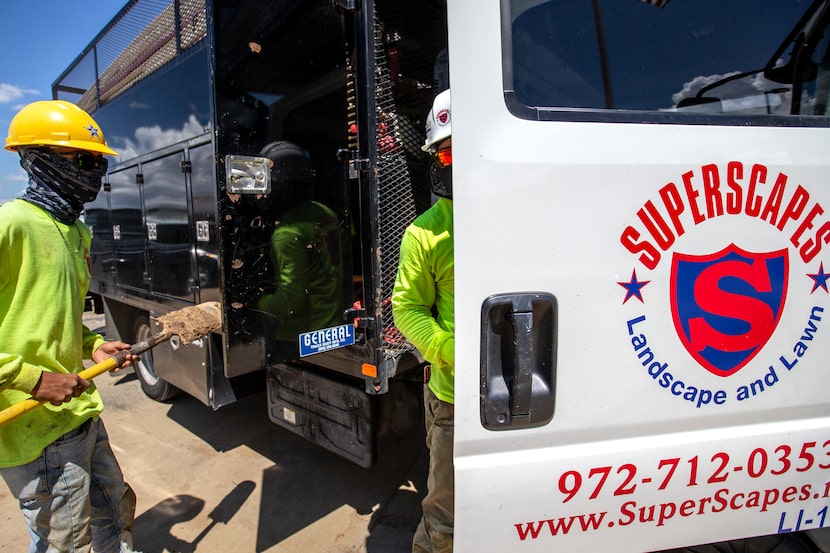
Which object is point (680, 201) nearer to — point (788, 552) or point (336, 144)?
point (788, 552)

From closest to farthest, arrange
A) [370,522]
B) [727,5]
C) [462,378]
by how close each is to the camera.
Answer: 1. [462,378]
2. [727,5]
3. [370,522]

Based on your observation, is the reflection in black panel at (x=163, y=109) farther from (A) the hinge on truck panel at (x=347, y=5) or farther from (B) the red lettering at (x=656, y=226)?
(B) the red lettering at (x=656, y=226)

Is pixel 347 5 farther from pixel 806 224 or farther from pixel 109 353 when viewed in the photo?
pixel 109 353

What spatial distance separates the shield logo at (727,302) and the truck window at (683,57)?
1.20ft

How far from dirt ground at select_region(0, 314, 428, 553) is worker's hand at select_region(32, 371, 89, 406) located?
1395 millimetres

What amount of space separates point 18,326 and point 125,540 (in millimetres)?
1268

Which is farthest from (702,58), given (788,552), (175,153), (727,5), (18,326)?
(175,153)

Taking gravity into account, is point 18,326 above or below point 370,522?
above

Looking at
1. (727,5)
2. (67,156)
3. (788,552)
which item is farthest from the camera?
(67,156)

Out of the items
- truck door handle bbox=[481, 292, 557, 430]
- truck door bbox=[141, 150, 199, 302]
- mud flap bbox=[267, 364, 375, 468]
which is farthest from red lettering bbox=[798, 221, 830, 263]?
truck door bbox=[141, 150, 199, 302]

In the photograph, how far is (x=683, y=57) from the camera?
4.10 feet

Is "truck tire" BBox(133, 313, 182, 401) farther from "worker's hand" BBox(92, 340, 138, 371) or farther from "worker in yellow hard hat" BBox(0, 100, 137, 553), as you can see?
"worker in yellow hard hat" BBox(0, 100, 137, 553)

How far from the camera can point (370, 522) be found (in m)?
2.66

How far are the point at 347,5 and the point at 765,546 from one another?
228 cm
